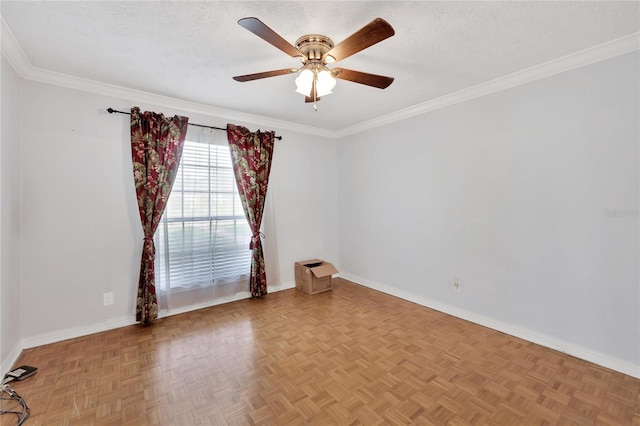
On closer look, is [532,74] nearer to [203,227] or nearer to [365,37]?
[365,37]

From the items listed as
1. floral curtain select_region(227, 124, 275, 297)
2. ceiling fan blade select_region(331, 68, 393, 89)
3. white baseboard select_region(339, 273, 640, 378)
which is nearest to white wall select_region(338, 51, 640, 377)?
white baseboard select_region(339, 273, 640, 378)

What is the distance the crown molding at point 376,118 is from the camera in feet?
6.67

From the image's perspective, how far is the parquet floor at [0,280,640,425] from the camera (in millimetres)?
1655

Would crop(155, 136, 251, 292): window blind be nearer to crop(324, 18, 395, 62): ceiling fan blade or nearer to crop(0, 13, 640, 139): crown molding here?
crop(0, 13, 640, 139): crown molding

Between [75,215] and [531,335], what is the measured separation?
4.41 m

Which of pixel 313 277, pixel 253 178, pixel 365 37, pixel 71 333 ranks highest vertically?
pixel 365 37

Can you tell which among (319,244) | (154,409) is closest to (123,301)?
(154,409)

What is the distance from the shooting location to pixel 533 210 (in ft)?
8.14

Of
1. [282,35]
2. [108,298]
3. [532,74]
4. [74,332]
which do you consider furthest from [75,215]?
[532,74]

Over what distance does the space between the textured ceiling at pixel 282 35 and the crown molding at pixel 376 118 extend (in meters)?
0.08

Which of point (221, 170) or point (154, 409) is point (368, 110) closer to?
point (221, 170)

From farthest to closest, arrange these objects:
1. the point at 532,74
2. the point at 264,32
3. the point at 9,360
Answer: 1. the point at 532,74
2. the point at 9,360
3. the point at 264,32

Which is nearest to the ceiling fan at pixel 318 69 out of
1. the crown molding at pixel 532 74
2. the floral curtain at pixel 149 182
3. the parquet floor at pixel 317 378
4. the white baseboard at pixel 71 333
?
the crown molding at pixel 532 74

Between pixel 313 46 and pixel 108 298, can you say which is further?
pixel 108 298
